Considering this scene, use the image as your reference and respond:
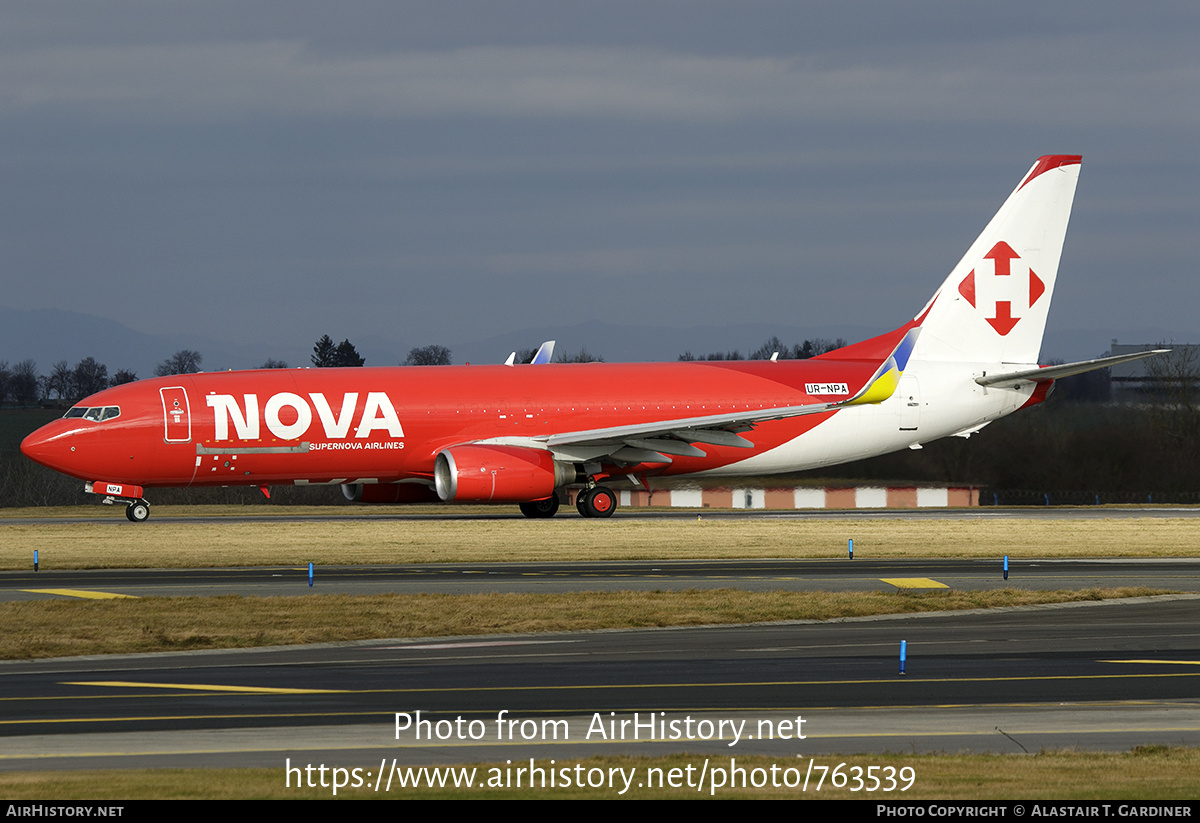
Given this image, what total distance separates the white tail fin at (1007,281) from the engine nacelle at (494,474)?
15.1 meters

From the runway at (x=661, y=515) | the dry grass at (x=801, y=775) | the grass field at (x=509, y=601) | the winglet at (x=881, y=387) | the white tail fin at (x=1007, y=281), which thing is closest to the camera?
the dry grass at (x=801, y=775)

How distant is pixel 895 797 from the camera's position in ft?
35.5

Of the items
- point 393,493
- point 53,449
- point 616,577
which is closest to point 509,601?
point 616,577

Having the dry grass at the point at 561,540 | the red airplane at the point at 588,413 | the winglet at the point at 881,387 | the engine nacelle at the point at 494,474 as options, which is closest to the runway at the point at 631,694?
the dry grass at the point at 561,540

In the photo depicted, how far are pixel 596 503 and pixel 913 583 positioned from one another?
18.6 m

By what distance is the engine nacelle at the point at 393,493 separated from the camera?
46.6 meters

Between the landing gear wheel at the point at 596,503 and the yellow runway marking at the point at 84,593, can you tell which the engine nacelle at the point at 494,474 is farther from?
the yellow runway marking at the point at 84,593

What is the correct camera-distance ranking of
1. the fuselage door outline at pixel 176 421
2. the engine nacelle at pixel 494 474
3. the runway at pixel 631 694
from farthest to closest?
the fuselage door outline at pixel 176 421, the engine nacelle at pixel 494 474, the runway at pixel 631 694

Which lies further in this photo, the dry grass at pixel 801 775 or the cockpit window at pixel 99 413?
the cockpit window at pixel 99 413

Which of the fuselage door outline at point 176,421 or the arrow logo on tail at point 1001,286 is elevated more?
the arrow logo on tail at point 1001,286

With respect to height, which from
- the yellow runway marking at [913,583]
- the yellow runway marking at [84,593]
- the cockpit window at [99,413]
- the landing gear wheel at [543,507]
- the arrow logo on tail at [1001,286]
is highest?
the arrow logo on tail at [1001,286]

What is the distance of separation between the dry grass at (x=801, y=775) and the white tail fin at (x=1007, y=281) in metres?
39.3

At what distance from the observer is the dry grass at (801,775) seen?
10.9 m

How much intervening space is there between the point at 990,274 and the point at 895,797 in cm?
4268
